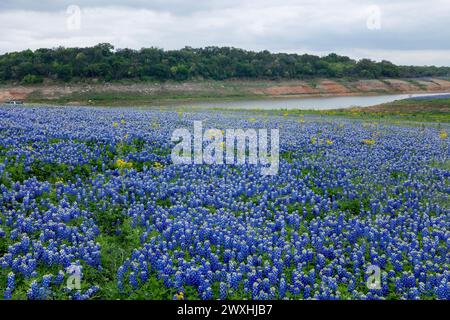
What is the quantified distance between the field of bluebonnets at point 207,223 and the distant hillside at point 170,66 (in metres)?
70.9

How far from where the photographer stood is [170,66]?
90.2 metres

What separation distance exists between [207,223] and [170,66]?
8526 cm

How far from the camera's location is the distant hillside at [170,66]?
7831 cm

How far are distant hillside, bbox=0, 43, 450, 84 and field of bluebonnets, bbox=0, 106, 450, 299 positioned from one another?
70.9 metres

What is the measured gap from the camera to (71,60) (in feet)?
267

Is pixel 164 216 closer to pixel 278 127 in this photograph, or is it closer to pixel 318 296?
pixel 318 296

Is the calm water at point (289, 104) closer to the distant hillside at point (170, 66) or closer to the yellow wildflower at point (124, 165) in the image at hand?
the distant hillside at point (170, 66)

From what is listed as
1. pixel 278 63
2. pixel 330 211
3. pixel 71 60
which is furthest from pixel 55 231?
pixel 278 63

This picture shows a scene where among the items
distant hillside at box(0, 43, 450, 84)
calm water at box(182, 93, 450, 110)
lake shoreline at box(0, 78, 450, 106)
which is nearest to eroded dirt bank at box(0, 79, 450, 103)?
lake shoreline at box(0, 78, 450, 106)

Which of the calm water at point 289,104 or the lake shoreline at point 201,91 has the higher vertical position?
the lake shoreline at point 201,91

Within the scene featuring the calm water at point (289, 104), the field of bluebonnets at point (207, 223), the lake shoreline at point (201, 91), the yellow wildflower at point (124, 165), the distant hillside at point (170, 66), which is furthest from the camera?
the distant hillside at point (170, 66)

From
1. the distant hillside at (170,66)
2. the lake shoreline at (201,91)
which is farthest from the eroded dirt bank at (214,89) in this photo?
the distant hillside at (170,66)

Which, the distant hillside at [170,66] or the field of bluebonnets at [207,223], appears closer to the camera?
Answer: the field of bluebonnets at [207,223]

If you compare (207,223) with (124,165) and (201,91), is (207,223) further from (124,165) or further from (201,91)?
(201,91)
